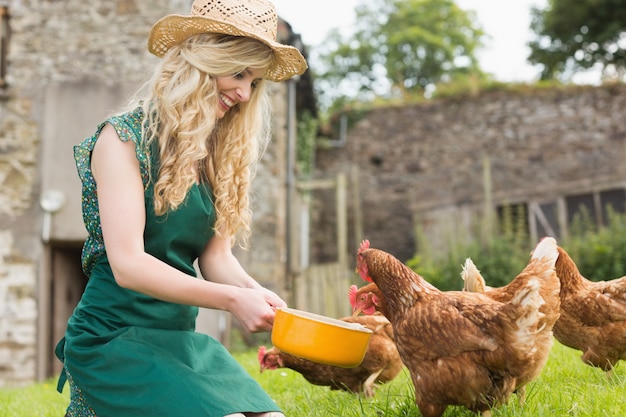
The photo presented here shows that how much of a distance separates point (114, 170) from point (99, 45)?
249 inches

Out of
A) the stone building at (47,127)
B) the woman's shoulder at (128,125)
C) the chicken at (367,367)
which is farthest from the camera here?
the stone building at (47,127)

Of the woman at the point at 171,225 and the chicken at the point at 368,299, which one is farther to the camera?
the chicken at the point at 368,299

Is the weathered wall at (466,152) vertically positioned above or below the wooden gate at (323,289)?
above

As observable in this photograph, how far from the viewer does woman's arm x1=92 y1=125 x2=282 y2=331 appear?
7.75 feet

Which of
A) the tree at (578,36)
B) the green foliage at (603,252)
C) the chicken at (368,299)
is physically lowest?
the green foliage at (603,252)

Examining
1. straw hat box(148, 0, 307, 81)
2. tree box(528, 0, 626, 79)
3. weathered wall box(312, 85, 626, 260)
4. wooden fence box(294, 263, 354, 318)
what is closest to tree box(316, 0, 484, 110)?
tree box(528, 0, 626, 79)

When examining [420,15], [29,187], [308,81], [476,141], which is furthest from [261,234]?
[420,15]

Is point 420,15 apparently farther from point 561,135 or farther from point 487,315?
point 487,315

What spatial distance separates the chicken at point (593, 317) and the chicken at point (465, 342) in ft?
2.88

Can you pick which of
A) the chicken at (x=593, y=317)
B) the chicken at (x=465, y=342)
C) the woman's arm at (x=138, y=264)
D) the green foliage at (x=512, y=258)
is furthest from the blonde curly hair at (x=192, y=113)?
the green foliage at (x=512, y=258)

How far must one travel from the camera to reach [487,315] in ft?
8.89

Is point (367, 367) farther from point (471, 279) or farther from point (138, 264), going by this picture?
point (138, 264)

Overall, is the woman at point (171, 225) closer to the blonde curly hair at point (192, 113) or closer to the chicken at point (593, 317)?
the blonde curly hair at point (192, 113)

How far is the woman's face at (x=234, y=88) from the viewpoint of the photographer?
2.69 metres
